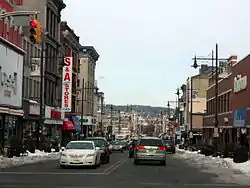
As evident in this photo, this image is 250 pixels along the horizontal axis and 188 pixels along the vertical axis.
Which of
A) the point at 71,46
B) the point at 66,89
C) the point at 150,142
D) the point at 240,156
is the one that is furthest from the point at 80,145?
the point at 71,46

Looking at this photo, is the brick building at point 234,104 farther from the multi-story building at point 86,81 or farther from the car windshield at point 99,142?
the multi-story building at point 86,81

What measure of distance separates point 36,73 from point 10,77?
379 inches

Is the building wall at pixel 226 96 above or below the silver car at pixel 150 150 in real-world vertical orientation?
above

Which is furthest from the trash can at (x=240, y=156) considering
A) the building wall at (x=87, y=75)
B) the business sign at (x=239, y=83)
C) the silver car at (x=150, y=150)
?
the building wall at (x=87, y=75)

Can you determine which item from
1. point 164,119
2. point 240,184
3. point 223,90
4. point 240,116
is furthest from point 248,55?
point 164,119

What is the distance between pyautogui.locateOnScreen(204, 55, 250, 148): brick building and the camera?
51.4 meters

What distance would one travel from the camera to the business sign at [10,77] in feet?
142

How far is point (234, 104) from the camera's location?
190 ft

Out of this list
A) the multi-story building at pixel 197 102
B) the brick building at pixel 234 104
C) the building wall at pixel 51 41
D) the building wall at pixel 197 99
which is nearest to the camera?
the brick building at pixel 234 104

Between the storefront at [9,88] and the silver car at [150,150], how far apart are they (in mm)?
12740

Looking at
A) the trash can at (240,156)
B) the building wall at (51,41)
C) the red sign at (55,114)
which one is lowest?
the trash can at (240,156)

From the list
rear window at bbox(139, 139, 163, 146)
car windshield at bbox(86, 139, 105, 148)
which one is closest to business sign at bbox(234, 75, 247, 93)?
rear window at bbox(139, 139, 163, 146)

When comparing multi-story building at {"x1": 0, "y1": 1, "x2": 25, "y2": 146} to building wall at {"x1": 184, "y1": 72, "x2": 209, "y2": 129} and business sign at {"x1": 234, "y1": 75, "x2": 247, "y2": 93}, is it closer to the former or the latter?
business sign at {"x1": 234, "y1": 75, "x2": 247, "y2": 93}

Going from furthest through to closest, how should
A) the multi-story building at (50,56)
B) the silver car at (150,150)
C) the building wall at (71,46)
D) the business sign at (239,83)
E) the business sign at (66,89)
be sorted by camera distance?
1. the building wall at (71,46)
2. the business sign at (66,89)
3. the multi-story building at (50,56)
4. the business sign at (239,83)
5. the silver car at (150,150)
